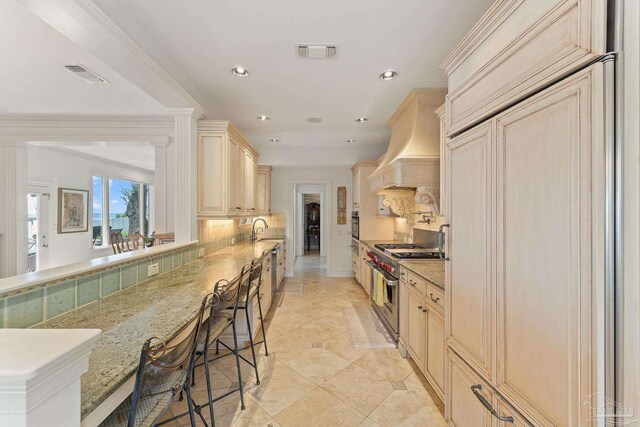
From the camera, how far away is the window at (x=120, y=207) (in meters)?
5.97

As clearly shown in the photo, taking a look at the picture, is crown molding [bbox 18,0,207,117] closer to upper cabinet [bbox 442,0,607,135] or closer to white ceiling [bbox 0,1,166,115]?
white ceiling [bbox 0,1,166,115]

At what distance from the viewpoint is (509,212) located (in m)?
1.13

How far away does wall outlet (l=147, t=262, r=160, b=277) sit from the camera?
6.97ft

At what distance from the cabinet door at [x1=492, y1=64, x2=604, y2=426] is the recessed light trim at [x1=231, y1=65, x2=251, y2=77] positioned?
208cm

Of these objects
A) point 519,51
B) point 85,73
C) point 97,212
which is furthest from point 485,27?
point 97,212

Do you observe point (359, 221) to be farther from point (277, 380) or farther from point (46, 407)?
point (46, 407)

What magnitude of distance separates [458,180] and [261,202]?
14.4ft

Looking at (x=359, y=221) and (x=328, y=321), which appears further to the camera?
(x=359, y=221)

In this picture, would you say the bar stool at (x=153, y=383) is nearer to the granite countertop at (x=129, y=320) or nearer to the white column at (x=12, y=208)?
the granite countertop at (x=129, y=320)

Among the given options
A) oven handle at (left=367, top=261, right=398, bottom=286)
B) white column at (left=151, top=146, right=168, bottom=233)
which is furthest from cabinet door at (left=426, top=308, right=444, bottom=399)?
white column at (left=151, top=146, right=168, bottom=233)

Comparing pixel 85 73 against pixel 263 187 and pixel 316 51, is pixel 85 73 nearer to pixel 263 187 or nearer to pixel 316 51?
pixel 316 51

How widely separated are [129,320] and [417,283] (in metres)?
2.03

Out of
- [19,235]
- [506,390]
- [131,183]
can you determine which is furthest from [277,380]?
[131,183]

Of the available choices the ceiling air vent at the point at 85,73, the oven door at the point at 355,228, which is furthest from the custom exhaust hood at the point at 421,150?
the ceiling air vent at the point at 85,73
